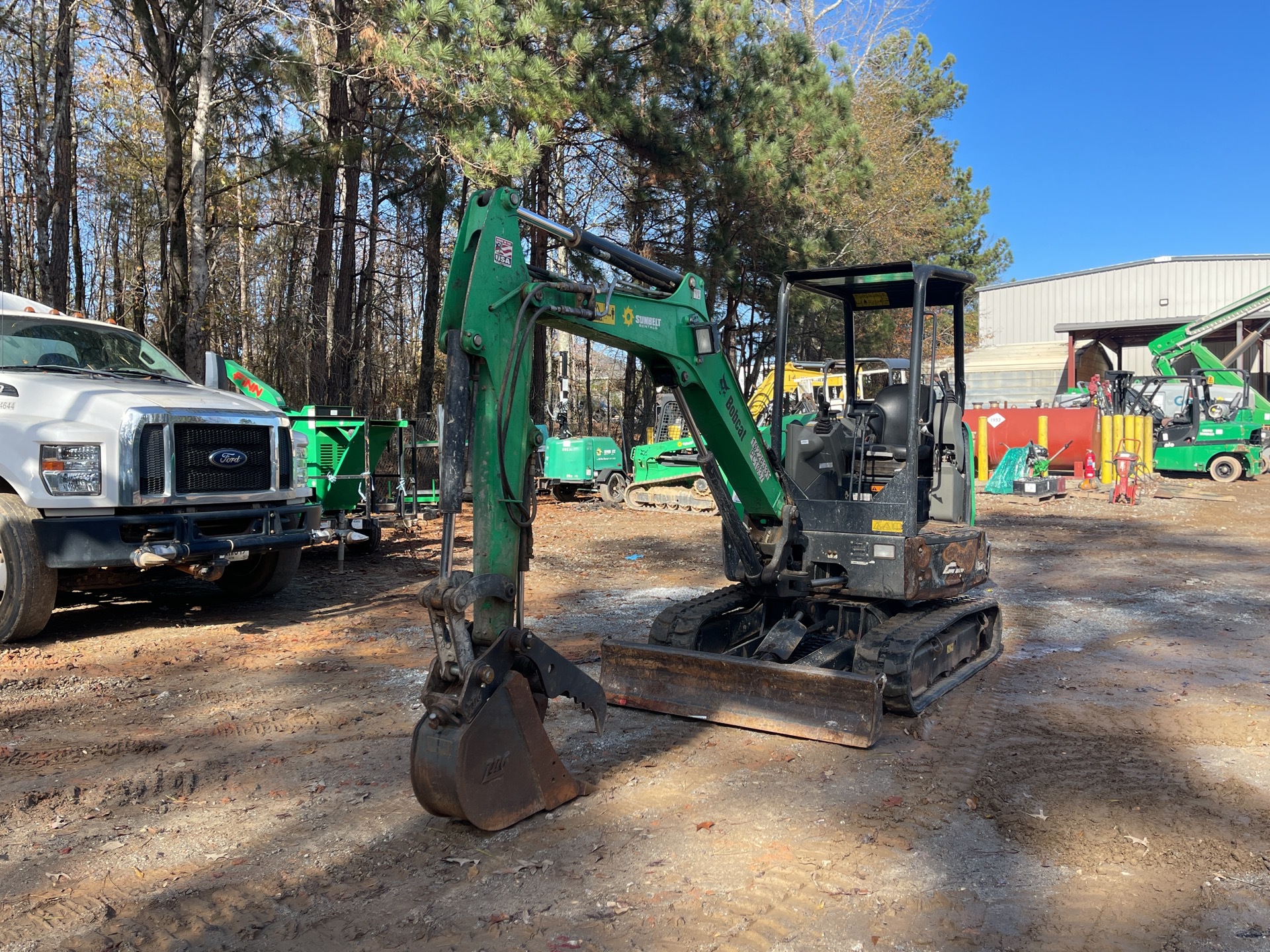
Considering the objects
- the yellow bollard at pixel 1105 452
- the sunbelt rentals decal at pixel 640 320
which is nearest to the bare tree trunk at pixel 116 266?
the sunbelt rentals decal at pixel 640 320

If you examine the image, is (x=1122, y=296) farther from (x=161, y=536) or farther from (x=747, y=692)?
A: (x=161, y=536)

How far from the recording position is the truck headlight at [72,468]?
23.0ft

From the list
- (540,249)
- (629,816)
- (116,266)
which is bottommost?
(629,816)

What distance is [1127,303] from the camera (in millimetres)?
40500

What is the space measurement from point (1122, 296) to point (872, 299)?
3867 cm

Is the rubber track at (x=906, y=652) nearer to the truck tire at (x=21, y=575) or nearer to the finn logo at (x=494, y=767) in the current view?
the finn logo at (x=494, y=767)

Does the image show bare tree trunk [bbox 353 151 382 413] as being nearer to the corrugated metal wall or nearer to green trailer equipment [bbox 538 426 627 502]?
green trailer equipment [bbox 538 426 627 502]

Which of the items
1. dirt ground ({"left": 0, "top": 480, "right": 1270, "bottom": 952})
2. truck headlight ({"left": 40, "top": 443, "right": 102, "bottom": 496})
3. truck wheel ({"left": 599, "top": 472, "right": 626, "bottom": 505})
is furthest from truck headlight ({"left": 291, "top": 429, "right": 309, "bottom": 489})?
truck wheel ({"left": 599, "top": 472, "right": 626, "bottom": 505})

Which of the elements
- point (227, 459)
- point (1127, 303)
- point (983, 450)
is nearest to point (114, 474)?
point (227, 459)

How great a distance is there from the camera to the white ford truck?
274 inches

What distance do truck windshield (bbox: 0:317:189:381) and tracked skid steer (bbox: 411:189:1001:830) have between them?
15.2ft

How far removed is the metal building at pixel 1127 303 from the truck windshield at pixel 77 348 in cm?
3160

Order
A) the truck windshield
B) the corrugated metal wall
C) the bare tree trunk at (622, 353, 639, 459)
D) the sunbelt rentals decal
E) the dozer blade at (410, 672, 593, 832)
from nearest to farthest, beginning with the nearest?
the dozer blade at (410, 672, 593, 832)
the sunbelt rentals decal
the truck windshield
the bare tree trunk at (622, 353, 639, 459)
the corrugated metal wall

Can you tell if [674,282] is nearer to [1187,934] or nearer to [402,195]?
[1187,934]
